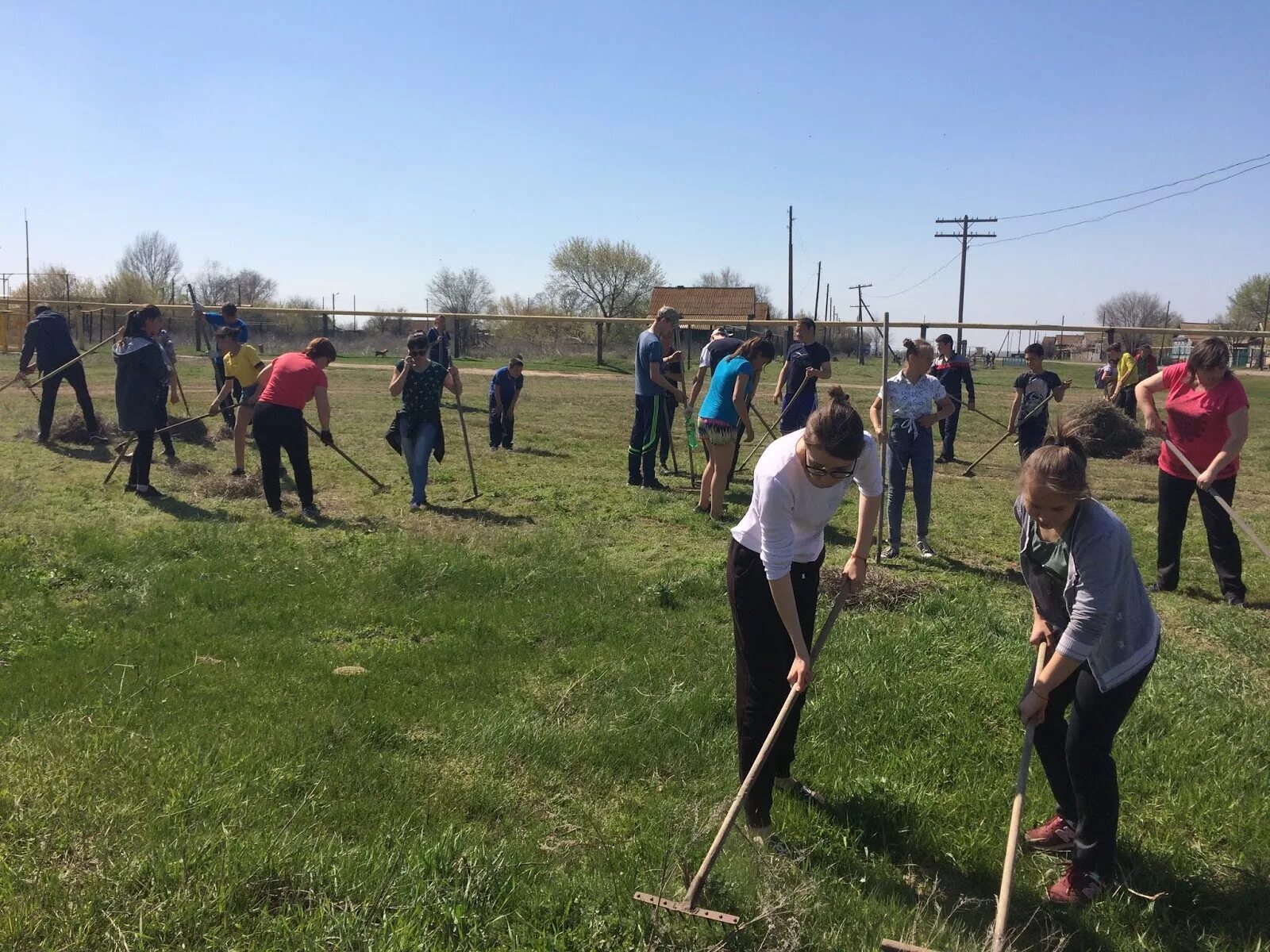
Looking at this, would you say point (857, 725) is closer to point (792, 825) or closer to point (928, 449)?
point (792, 825)

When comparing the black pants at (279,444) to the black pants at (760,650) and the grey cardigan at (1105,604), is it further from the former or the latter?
the grey cardigan at (1105,604)

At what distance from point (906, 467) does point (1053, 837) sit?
14.8 ft

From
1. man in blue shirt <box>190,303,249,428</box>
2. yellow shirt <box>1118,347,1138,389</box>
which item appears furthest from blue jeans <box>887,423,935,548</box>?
yellow shirt <box>1118,347,1138,389</box>

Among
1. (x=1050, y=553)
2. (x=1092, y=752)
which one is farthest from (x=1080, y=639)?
(x=1092, y=752)

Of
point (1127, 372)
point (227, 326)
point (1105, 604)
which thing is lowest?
point (1105, 604)

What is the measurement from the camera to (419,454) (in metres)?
9.09

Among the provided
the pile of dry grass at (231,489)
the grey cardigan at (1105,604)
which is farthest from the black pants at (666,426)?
the grey cardigan at (1105,604)

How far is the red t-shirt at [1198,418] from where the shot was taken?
626cm

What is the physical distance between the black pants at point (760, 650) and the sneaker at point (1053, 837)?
102 cm

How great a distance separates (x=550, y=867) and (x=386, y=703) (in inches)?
63.6

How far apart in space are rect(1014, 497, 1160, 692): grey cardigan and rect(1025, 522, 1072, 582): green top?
48 mm

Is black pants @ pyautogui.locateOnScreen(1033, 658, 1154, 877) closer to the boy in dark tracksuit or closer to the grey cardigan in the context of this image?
the grey cardigan

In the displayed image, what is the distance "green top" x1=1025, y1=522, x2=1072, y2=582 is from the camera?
3.12 m

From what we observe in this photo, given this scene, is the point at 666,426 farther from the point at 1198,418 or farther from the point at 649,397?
the point at 1198,418
